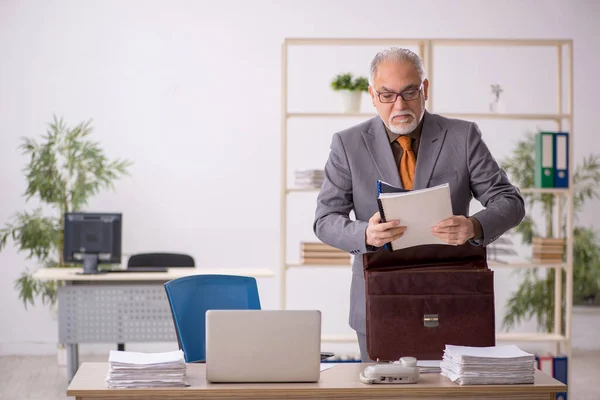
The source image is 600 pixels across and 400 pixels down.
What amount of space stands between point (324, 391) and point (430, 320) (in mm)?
395

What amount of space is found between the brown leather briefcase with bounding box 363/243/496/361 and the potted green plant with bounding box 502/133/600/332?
4.40 metres

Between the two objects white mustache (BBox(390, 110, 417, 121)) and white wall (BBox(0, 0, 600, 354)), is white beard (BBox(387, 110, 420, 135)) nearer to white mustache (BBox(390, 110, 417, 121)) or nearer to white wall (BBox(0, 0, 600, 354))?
white mustache (BBox(390, 110, 417, 121))

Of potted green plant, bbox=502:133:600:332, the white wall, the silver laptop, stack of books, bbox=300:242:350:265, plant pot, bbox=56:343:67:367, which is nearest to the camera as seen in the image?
the silver laptop

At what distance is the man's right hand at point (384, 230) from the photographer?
91.1 inches

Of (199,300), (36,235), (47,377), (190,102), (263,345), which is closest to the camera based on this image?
(263,345)

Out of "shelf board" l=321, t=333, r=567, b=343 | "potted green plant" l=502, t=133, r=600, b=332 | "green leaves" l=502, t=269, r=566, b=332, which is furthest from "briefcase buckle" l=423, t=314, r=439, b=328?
"green leaves" l=502, t=269, r=566, b=332

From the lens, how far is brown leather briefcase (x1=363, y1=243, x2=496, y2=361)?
92.1 inches

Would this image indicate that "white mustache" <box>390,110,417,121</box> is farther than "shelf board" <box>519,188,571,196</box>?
No

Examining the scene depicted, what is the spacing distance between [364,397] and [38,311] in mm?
5298

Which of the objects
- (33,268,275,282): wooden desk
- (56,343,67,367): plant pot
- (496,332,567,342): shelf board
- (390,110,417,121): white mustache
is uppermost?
(390,110,417,121): white mustache

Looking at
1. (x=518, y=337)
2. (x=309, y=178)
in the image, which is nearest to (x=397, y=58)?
(x=309, y=178)

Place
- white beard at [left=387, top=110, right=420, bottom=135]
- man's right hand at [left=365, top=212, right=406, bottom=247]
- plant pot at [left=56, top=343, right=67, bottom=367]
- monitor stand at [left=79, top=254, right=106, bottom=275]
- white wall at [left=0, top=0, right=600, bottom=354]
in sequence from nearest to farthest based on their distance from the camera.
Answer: man's right hand at [left=365, top=212, right=406, bottom=247]
white beard at [left=387, top=110, right=420, bottom=135]
monitor stand at [left=79, top=254, right=106, bottom=275]
plant pot at [left=56, top=343, right=67, bottom=367]
white wall at [left=0, top=0, right=600, bottom=354]

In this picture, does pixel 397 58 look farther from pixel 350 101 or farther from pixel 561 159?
pixel 561 159

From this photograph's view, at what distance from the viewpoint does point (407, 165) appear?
2.66 m
